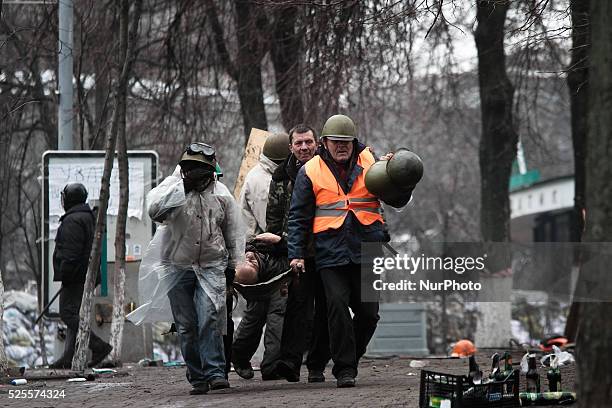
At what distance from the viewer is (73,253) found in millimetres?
15094

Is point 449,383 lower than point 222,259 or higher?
lower

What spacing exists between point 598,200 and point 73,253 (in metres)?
9.48

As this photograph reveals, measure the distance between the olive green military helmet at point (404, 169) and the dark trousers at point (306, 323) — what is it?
999mm

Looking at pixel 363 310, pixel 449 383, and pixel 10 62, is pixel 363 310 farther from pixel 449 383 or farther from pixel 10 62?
pixel 10 62

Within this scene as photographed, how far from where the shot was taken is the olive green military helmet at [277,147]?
470 inches

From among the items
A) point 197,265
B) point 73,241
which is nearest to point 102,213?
point 73,241

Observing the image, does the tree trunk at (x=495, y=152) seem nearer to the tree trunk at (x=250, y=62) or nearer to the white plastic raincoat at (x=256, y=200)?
the tree trunk at (x=250, y=62)

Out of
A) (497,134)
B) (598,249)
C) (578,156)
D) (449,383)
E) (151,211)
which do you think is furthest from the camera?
(497,134)

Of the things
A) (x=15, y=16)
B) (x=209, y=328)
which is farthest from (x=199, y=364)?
(x=15, y=16)

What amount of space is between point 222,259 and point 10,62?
420 inches

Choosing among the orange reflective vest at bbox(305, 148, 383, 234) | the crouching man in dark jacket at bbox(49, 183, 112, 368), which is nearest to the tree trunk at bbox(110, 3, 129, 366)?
the crouching man in dark jacket at bbox(49, 183, 112, 368)

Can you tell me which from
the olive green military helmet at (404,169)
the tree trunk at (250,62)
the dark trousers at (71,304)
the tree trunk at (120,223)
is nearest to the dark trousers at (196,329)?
the olive green military helmet at (404,169)

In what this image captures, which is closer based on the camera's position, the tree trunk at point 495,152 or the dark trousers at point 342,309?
the dark trousers at point 342,309

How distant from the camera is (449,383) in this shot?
7828 mm
